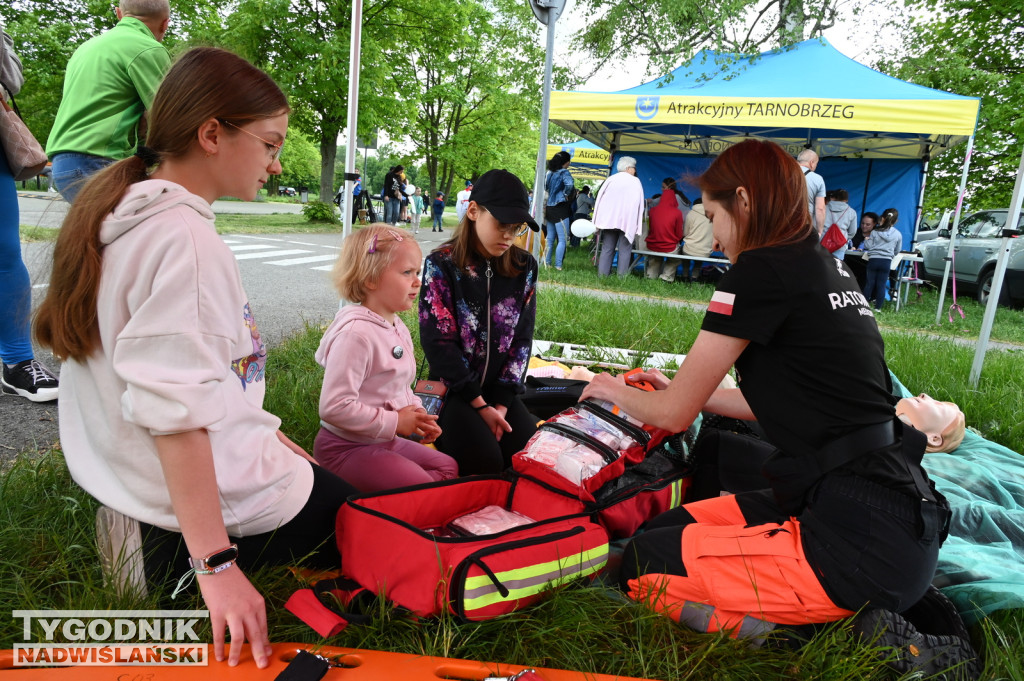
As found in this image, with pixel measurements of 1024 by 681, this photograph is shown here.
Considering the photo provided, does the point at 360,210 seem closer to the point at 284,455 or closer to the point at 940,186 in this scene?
the point at 284,455

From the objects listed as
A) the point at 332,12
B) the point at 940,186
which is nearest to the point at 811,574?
the point at 940,186

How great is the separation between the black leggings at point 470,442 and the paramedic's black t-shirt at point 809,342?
1213 millimetres

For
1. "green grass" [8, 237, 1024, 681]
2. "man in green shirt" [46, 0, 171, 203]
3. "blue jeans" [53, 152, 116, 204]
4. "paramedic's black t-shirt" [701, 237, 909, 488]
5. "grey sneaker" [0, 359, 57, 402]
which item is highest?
"man in green shirt" [46, 0, 171, 203]

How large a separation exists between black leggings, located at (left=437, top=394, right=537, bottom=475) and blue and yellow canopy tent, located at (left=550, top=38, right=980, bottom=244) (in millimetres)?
7694

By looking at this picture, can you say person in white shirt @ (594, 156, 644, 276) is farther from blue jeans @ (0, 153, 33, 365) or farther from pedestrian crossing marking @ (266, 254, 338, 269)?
blue jeans @ (0, 153, 33, 365)

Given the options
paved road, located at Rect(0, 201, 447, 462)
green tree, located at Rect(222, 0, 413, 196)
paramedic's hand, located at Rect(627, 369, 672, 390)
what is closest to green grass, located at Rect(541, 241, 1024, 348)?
paved road, located at Rect(0, 201, 447, 462)

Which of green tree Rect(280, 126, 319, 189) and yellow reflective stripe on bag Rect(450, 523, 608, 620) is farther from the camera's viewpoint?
green tree Rect(280, 126, 319, 189)

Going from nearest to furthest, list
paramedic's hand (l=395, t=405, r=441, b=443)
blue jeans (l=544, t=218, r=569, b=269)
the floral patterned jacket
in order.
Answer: paramedic's hand (l=395, t=405, r=441, b=443) < the floral patterned jacket < blue jeans (l=544, t=218, r=569, b=269)

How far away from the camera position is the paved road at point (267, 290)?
2.52 metres

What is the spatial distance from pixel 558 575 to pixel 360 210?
103 inches

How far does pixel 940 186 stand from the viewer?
712 inches

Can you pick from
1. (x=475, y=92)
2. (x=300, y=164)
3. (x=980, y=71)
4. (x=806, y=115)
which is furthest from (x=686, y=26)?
(x=300, y=164)

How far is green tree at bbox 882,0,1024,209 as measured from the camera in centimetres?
1529

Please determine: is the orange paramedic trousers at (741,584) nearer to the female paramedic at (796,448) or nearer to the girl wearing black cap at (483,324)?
the female paramedic at (796,448)
